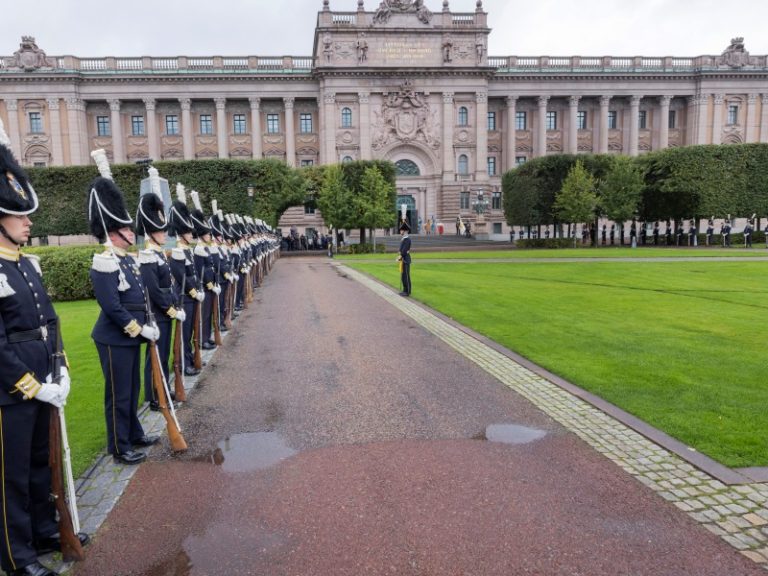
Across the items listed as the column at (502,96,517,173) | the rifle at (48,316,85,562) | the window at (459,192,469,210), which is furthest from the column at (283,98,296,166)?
the rifle at (48,316,85,562)

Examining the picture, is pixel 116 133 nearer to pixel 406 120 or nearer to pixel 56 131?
pixel 56 131

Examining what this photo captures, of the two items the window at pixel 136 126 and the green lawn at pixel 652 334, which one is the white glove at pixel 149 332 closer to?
the green lawn at pixel 652 334

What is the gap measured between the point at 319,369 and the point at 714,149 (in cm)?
5178

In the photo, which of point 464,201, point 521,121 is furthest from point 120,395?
point 521,121

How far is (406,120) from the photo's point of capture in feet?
219

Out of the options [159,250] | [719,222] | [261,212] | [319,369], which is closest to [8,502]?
[159,250]

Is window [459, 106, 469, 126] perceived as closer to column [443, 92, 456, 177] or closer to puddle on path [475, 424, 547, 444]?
column [443, 92, 456, 177]

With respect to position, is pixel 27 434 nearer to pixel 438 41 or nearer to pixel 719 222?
pixel 438 41

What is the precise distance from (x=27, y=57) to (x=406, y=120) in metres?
44.4

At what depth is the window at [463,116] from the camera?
67812 millimetres

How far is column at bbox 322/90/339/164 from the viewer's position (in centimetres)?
6550

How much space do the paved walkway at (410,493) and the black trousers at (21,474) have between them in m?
0.45

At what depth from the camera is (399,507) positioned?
15.3 ft

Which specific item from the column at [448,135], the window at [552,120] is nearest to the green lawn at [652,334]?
the column at [448,135]
